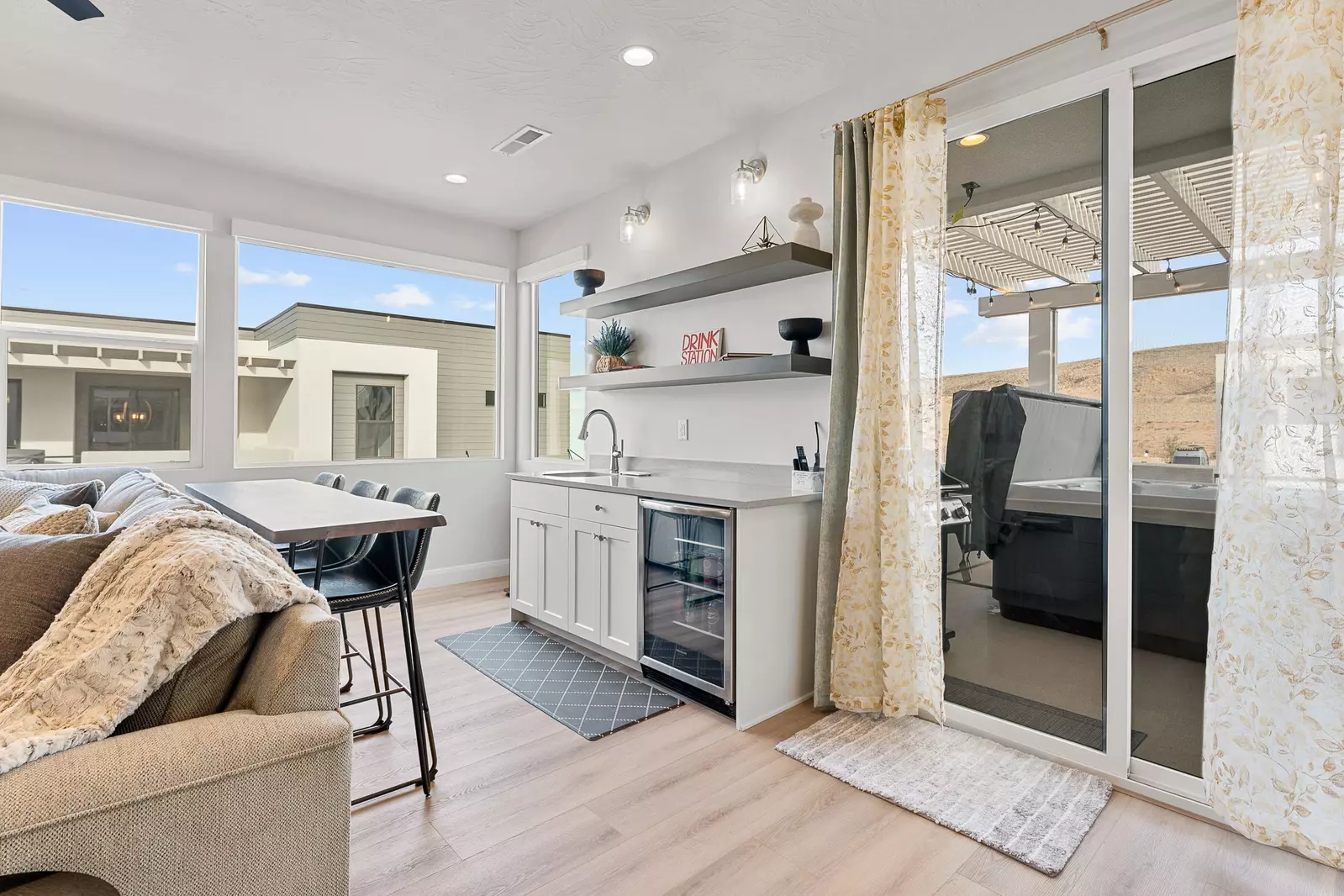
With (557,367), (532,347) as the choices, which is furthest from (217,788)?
(532,347)

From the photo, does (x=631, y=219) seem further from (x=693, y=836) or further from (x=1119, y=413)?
(x=693, y=836)

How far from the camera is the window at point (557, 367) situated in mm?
4719

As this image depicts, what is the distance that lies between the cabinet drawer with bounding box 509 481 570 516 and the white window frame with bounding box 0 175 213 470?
1.89 m

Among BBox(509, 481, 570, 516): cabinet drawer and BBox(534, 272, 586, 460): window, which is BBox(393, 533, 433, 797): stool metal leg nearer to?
BBox(509, 481, 570, 516): cabinet drawer

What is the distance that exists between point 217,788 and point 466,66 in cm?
279

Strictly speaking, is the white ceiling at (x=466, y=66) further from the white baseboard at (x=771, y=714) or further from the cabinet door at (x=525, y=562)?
the white baseboard at (x=771, y=714)

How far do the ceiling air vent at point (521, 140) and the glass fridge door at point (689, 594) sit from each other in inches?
79.6

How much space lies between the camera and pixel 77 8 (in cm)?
196

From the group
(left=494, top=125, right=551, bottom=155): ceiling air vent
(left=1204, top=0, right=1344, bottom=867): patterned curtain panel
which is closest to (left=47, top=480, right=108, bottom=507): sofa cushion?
(left=494, top=125, right=551, bottom=155): ceiling air vent

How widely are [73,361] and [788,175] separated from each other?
3835 mm

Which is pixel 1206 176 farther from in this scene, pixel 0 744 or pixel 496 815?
pixel 0 744

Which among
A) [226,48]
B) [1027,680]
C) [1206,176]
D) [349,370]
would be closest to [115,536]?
[226,48]

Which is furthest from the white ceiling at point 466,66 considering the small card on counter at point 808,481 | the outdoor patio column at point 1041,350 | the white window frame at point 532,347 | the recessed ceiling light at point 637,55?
the small card on counter at point 808,481

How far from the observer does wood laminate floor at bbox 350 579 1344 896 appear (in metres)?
1.68
